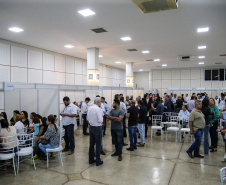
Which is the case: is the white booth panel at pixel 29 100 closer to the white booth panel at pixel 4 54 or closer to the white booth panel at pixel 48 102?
the white booth panel at pixel 48 102

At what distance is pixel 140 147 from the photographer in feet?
19.6

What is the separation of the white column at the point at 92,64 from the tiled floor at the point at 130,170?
16.5ft

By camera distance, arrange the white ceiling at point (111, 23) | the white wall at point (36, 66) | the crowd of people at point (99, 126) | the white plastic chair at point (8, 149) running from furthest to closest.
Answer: the white wall at point (36, 66) → the white ceiling at point (111, 23) → the crowd of people at point (99, 126) → the white plastic chair at point (8, 149)

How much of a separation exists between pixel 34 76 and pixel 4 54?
6.01 feet

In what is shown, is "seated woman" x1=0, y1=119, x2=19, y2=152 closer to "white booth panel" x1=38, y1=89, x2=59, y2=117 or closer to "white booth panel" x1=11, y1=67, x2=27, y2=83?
"white booth panel" x1=38, y1=89, x2=59, y2=117

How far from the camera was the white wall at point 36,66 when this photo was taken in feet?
26.5

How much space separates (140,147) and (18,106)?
4.27 m

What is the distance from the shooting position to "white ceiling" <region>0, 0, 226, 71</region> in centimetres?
472

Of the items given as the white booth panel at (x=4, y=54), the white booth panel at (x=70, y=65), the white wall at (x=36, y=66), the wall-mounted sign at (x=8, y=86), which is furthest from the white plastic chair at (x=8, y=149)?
the white booth panel at (x=70, y=65)

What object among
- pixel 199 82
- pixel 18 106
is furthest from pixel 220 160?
pixel 199 82

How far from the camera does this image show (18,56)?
8.57m

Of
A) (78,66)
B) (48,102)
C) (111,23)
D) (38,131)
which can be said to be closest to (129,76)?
(78,66)

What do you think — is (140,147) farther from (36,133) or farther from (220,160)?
(36,133)

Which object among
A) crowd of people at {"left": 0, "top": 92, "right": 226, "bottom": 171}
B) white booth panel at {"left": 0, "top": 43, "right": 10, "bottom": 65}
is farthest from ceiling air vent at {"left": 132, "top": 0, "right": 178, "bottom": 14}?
white booth panel at {"left": 0, "top": 43, "right": 10, "bottom": 65}
